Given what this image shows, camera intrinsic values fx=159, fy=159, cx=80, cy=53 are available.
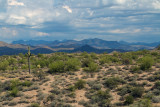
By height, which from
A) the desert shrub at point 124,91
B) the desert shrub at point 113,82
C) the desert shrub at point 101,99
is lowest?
the desert shrub at point 101,99

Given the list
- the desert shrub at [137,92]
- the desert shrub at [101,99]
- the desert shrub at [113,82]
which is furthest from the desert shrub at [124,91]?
the desert shrub at [113,82]

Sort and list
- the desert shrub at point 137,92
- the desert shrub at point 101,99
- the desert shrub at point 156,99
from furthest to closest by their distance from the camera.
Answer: the desert shrub at point 137,92
the desert shrub at point 101,99
the desert shrub at point 156,99

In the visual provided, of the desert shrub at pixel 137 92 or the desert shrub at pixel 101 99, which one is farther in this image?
the desert shrub at pixel 137 92

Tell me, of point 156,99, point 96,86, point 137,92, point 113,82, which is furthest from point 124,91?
point 156,99

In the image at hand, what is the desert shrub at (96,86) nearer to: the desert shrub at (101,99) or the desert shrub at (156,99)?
the desert shrub at (101,99)

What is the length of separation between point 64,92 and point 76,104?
3117 mm

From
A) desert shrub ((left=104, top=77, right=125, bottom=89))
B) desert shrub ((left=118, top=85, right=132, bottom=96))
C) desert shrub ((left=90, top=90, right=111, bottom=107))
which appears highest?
desert shrub ((left=104, top=77, right=125, bottom=89))

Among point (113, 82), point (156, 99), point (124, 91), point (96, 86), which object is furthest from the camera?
point (113, 82)

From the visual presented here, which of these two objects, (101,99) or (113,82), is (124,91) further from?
(101,99)

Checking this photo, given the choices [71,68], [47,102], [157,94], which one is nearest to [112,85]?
[157,94]

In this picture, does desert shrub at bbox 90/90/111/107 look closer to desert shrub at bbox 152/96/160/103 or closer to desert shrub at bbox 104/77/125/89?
desert shrub at bbox 104/77/125/89

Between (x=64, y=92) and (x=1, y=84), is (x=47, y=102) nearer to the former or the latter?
(x=64, y=92)

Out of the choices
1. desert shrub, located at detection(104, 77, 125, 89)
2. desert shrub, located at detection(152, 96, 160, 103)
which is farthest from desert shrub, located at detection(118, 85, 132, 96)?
desert shrub, located at detection(152, 96, 160, 103)

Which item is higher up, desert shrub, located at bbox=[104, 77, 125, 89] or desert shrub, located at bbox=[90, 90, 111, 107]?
desert shrub, located at bbox=[104, 77, 125, 89]
